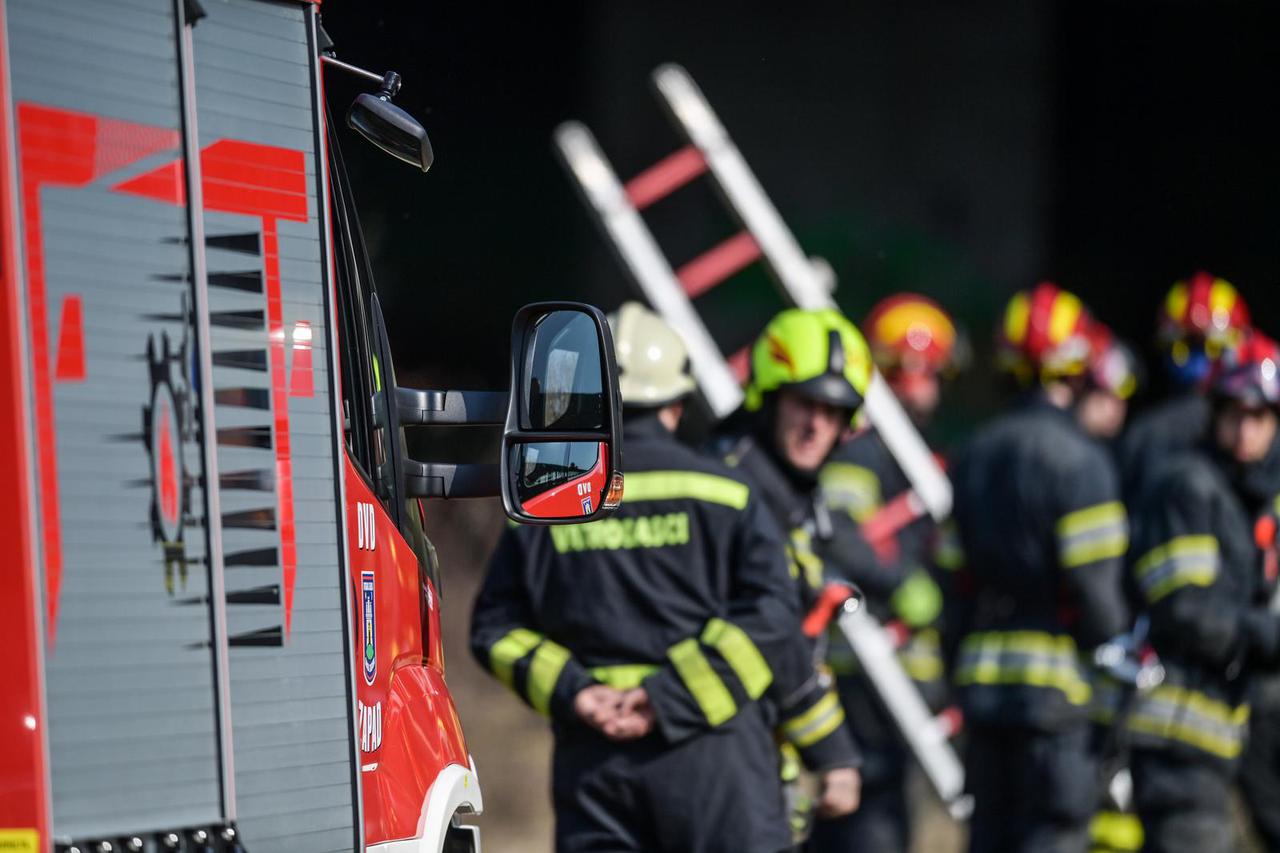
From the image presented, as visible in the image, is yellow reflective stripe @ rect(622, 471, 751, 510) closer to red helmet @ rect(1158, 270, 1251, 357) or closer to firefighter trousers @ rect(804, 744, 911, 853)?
firefighter trousers @ rect(804, 744, 911, 853)

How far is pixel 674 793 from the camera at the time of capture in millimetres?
4129

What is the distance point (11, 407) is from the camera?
184cm

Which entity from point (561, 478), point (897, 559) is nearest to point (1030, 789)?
point (897, 559)

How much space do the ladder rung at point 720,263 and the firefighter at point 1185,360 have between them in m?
1.78

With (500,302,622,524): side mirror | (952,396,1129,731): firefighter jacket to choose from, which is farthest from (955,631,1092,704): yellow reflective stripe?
(500,302,622,524): side mirror

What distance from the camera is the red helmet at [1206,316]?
780 centimetres

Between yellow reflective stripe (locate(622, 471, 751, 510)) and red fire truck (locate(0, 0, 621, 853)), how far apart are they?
5.39ft

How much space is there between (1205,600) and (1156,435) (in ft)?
5.15

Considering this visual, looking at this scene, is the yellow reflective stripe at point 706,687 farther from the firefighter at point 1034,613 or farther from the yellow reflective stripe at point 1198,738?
the yellow reflective stripe at point 1198,738

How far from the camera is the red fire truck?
1.86 metres

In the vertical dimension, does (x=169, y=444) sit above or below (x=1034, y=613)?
above

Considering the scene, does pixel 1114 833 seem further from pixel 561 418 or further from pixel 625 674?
pixel 561 418

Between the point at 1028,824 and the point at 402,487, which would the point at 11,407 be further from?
the point at 1028,824

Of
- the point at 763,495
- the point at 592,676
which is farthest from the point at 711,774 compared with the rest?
the point at 763,495
